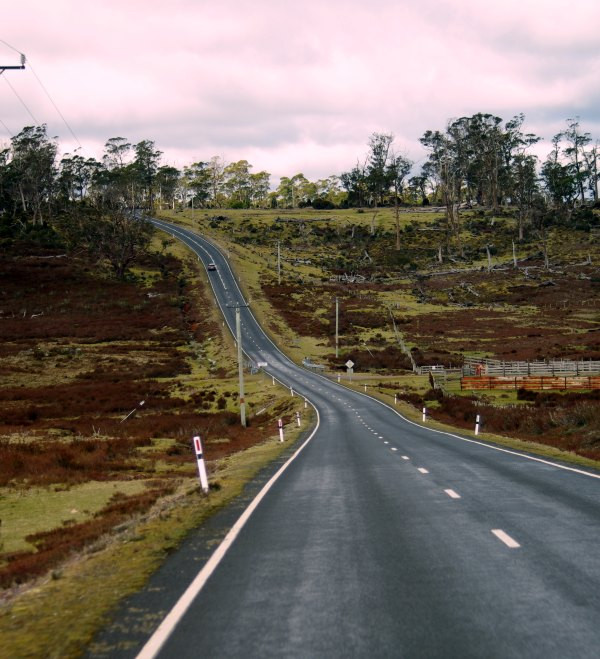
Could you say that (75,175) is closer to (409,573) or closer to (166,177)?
(166,177)

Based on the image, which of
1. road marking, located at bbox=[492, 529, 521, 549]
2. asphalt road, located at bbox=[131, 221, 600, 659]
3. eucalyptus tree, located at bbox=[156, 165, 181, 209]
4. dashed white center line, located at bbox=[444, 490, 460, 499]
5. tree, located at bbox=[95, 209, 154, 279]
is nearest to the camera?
asphalt road, located at bbox=[131, 221, 600, 659]

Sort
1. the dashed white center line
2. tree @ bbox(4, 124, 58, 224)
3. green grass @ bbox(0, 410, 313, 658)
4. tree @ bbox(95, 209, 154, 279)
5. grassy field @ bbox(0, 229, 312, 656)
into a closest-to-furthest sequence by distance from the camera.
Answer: green grass @ bbox(0, 410, 313, 658)
grassy field @ bbox(0, 229, 312, 656)
the dashed white center line
tree @ bbox(95, 209, 154, 279)
tree @ bbox(4, 124, 58, 224)

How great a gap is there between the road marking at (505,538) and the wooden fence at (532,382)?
44051mm

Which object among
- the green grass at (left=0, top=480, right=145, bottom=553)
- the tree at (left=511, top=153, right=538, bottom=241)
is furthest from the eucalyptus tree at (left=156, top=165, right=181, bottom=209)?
the green grass at (left=0, top=480, right=145, bottom=553)

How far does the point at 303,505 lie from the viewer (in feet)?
37.7

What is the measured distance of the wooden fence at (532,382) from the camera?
49250 mm

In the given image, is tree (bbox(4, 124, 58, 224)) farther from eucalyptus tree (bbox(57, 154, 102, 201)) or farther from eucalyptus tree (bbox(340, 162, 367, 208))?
eucalyptus tree (bbox(340, 162, 367, 208))

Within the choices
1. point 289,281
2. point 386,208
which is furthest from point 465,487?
point 386,208

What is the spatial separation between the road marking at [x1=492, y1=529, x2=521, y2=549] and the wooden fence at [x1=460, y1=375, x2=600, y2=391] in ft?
145

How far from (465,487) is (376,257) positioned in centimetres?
13557

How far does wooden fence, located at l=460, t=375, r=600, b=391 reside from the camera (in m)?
49.2

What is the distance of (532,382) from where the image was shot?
51188mm

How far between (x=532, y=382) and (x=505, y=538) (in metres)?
46.2

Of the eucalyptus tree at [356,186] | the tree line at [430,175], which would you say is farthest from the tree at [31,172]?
the eucalyptus tree at [356,186]
